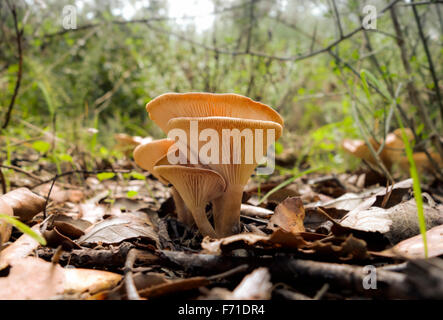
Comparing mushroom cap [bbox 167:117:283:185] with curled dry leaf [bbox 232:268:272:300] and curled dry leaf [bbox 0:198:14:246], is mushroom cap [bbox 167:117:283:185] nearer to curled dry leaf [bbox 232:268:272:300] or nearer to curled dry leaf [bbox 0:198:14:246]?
curled dry leaf [bbox 232:268:272:300]

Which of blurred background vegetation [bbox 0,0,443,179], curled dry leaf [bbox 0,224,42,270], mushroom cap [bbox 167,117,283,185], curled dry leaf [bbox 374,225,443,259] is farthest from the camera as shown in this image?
blurred background vegetation [bbox 0,0,443,179]

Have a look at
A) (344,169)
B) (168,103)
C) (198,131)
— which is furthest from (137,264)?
(344,169)

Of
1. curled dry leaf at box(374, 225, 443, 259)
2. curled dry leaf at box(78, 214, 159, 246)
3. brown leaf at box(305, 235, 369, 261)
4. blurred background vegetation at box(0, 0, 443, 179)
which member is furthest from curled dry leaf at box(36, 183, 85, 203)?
curled dry leaf at box(374, 225, 443, 259)

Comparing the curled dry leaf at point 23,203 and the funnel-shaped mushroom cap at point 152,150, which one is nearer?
the curled dry leaf at point 23,203

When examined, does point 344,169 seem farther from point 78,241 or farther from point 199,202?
point 78,241

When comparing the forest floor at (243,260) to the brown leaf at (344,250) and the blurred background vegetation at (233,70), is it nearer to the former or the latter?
the brown leaf at (344,250)

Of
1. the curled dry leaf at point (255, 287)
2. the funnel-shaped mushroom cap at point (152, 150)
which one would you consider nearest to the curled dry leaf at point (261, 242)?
the curled dry leaf at point (255, 287)

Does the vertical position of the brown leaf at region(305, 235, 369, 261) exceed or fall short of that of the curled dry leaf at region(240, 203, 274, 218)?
it exceeds it

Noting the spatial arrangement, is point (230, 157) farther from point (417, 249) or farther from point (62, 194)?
point (62, 194)
